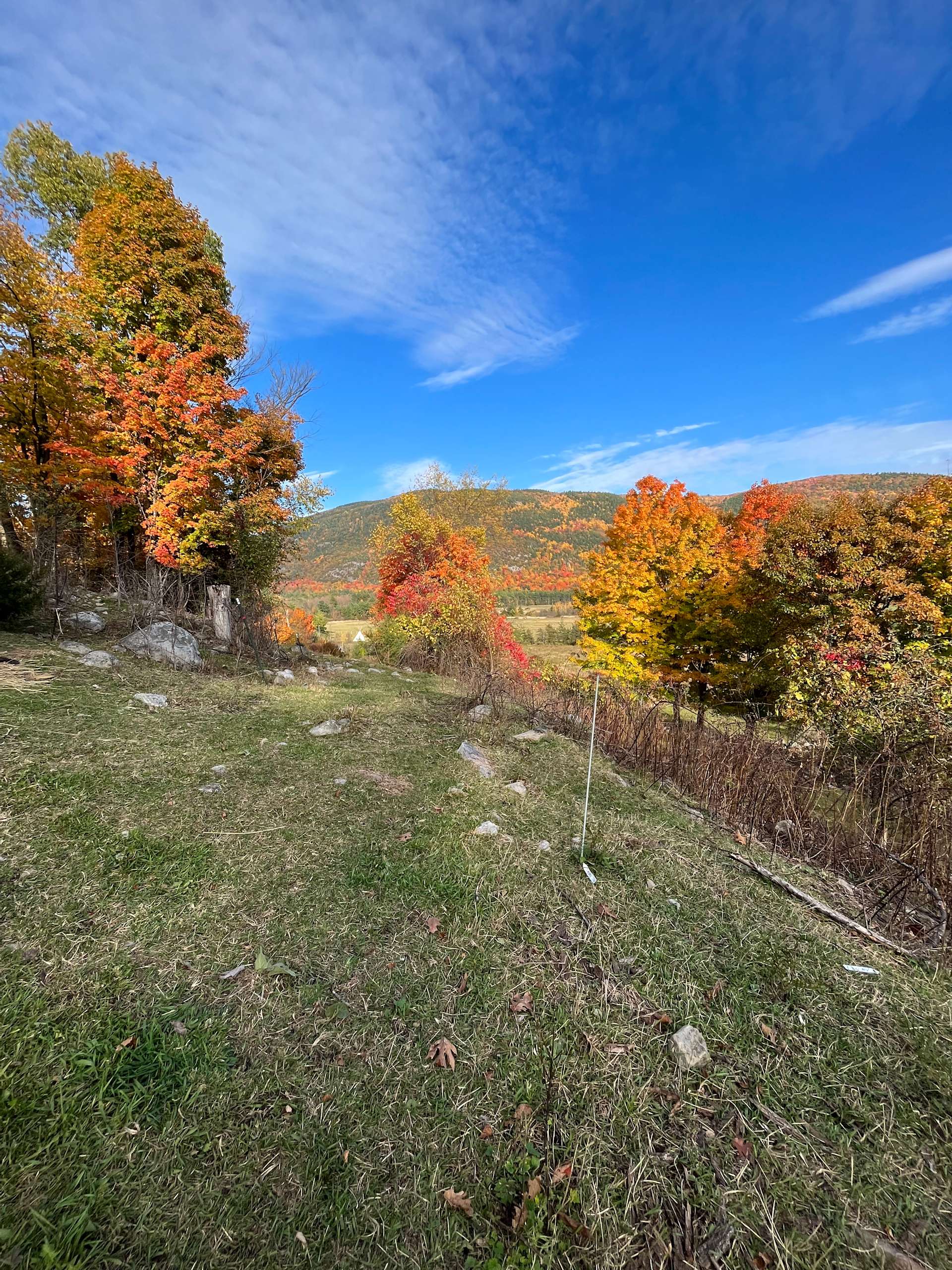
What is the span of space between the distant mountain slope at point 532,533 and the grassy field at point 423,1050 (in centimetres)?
A: 1632

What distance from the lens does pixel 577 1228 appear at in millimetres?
1470

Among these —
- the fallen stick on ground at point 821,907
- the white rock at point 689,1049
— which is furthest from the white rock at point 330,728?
the white rock at point 689,1049

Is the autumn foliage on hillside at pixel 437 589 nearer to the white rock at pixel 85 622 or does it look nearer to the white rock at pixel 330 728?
the white rock at pixel 330 728

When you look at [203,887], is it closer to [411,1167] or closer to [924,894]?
[411,1167]

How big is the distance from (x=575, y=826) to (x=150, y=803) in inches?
134

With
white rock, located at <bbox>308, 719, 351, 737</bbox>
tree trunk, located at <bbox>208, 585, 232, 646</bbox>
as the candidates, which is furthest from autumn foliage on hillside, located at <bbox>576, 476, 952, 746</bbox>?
tree trunk, located at <bbox>208, 585, 232, 646</bbox>

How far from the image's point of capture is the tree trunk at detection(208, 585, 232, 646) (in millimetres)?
9977

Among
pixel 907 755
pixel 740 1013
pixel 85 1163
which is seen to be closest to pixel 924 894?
pixel 907 755

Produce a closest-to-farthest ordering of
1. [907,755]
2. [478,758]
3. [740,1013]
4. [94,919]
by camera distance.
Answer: [740,1013] < [94,919] < [907,755] < [478,758]

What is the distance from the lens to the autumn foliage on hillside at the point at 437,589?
14.0 meters

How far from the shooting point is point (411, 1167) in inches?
63.1

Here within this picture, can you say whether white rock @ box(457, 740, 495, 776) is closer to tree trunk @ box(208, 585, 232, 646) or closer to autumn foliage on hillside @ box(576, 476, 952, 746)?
autumn foliage on hillside @ box(576, 476, 952, 746)

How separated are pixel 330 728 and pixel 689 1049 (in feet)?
15.5

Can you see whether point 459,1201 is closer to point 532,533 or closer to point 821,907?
point 821,907
